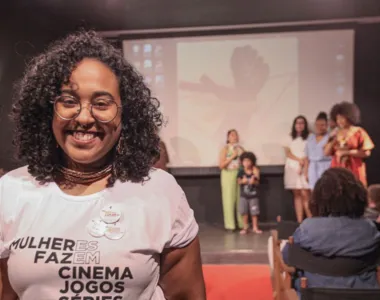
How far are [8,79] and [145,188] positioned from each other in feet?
17.2

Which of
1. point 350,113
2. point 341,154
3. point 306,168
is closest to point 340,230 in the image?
point 341,154

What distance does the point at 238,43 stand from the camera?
18.1 feet

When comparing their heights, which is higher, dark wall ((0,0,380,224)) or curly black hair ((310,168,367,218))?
dark wall ((0,0,380,224))

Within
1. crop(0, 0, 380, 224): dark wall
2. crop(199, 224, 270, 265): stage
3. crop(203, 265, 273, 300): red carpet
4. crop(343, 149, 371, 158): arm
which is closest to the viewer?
crop(203, 265, 273, 300): red carpet

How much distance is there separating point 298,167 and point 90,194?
14.4 feet

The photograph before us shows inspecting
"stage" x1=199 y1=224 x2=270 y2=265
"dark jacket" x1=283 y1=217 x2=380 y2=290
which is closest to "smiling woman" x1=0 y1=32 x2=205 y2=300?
"dark jacket" x1=283 y1=217 x2=380 y2=290

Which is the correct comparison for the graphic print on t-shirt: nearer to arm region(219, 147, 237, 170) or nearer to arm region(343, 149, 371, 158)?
arm region(343, 149, 371, 158)

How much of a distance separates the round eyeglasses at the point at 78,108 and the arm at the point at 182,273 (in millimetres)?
336

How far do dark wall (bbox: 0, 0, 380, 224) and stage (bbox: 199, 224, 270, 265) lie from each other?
1036mm

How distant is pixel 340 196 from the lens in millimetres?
2082

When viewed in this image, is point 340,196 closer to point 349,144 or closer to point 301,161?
point 349,144

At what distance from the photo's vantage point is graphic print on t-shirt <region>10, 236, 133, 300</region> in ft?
2.87

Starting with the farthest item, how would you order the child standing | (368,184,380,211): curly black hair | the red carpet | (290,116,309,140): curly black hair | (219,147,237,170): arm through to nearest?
(290,116,309,140): curly black hair < (219,147,237,170): arm < the child standing < the red carpet < (368,184,380,211): curly black hair

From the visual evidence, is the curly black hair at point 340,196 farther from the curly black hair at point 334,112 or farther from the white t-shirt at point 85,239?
the curly black hair at point 334,112
